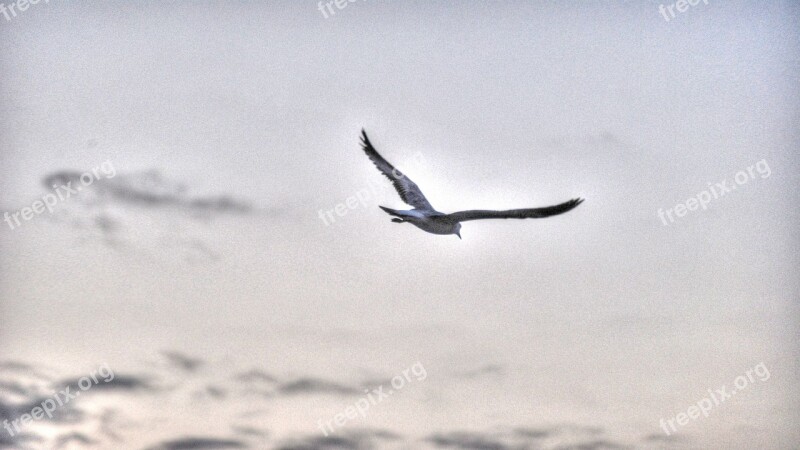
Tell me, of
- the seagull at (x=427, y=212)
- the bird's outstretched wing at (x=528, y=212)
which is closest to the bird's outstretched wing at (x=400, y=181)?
the seagull at (x=427, y=212)

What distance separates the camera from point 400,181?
1497 inches

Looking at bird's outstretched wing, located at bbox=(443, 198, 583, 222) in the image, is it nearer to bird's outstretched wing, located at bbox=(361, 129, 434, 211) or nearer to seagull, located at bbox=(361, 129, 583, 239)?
seagull, located at bbox=(361, 129, 583, 239)

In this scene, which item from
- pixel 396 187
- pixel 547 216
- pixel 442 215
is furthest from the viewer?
pixel 396 187

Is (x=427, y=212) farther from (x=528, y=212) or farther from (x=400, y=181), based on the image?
(x=400, y=181)

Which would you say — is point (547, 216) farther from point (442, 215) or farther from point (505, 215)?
point (442, 215)

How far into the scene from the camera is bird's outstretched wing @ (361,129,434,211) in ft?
122

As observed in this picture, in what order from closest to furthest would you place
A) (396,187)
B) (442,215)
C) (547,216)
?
1. (547,216)
2. (442,215)
3. (396,187)

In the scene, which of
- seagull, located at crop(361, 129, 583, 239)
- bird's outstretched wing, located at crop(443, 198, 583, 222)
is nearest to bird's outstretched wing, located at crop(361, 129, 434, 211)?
seagull, located at crop(361, 129, 583, 239)

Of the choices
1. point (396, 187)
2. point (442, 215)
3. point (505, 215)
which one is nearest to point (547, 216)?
point (505, 215)

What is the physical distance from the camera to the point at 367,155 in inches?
1544

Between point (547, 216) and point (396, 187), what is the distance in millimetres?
10660

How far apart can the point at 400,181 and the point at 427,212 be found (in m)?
6.48

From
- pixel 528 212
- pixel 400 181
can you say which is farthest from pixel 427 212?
pixel 400 181

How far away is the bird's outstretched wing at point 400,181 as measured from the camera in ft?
122
